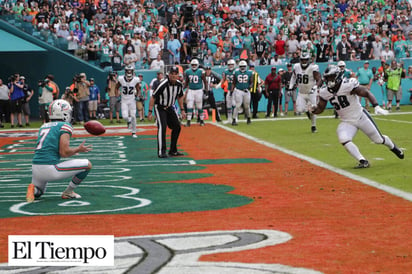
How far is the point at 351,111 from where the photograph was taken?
13602 millimetres

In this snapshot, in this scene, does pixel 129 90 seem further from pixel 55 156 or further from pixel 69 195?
pixel 55 156

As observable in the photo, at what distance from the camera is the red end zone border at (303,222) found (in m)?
6.86

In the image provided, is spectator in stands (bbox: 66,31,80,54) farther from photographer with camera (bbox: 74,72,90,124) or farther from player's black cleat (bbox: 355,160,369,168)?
player's black cleat (bbox: 355,160,369,168)

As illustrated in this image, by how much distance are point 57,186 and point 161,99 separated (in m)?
4.29

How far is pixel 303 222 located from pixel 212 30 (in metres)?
25.5

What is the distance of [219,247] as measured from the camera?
7.37 metres

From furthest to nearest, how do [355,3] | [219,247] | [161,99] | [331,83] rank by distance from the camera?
1. [355,3]
2. [161,99]
3. [331,83]
4. [219,247]

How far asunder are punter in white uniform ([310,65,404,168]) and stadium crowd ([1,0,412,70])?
58.8 ft

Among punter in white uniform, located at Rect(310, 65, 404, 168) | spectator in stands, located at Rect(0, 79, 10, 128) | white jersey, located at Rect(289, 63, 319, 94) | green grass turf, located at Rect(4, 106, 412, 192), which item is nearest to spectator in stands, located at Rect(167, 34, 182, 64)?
green grass turf, located at Rect(4, 106, 412, 192)

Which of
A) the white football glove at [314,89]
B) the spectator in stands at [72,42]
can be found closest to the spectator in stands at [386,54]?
the white football glove at [314,89]

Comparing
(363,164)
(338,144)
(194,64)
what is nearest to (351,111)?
(363,164)

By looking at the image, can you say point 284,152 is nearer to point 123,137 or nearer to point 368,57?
point 123,137

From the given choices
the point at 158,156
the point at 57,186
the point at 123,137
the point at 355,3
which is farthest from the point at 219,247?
the point at 355,3

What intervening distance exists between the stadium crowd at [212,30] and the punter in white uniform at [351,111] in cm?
1793
